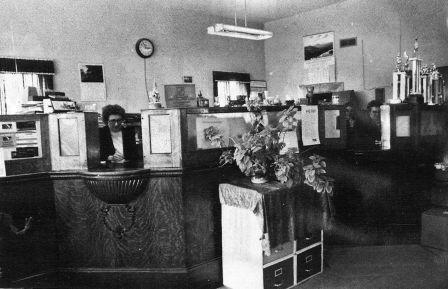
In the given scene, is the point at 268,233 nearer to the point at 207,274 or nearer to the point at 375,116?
the point at 207,274

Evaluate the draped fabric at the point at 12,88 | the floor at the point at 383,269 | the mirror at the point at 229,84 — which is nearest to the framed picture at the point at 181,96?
the floor at the point at 383,269

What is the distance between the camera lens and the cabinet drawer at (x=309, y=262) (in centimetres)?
361

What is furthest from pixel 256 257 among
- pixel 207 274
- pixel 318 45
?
pixel 318 45

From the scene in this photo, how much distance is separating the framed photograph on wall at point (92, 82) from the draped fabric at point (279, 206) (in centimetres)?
424

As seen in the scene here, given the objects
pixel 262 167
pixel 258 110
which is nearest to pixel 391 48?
pixel 258 110

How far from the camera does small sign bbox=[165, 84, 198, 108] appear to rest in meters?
3.87

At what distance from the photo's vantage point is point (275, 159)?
3385 millimetres

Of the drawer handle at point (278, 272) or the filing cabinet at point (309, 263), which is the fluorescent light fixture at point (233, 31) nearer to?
the filing cabinet at point (309, 263)

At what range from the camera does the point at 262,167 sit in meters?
3.39

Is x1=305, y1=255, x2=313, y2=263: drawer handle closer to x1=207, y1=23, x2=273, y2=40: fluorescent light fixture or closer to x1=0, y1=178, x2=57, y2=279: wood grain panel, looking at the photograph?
x1=0, y1=178, x2=57, y2=279: wood grain panel

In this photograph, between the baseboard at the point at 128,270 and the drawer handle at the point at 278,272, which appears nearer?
the drawer handle at the point at 278,272

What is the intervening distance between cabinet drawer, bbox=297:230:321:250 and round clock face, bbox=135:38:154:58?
5142mm

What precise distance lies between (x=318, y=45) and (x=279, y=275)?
6206mm

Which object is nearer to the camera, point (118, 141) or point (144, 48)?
point (118, 141)
